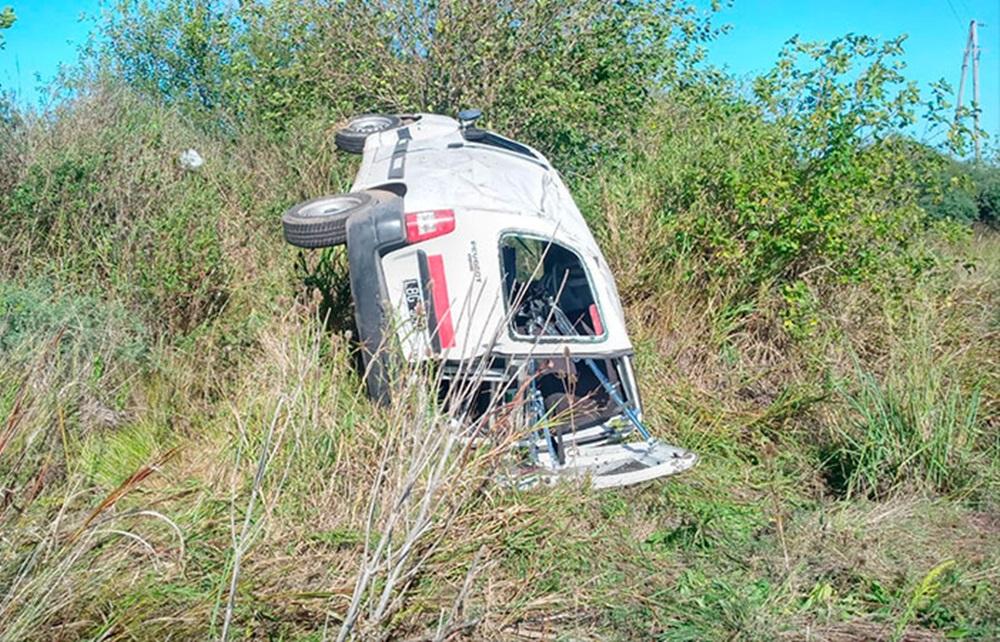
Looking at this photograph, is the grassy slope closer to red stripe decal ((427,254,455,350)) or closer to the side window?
red stripe decal ((427,254,455,350))

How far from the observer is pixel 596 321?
6.09 metres

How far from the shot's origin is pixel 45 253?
707 cm

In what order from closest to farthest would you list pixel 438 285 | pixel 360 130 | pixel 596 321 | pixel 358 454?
pixel 358 454, pixel 438 285, pixel 596 321, pixel 360 130

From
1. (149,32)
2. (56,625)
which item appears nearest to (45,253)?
(56,625)

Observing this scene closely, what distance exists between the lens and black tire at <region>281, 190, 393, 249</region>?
557 cm

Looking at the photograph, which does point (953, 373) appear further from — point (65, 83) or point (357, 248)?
point (65, 83)

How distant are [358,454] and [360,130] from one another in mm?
3449

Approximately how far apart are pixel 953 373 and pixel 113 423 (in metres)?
5.36

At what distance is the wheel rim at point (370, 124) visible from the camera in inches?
283

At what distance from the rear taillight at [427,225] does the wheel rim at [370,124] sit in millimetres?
1835

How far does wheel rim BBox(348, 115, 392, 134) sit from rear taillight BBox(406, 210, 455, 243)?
183 cm

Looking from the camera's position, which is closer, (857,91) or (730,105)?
(857,91)

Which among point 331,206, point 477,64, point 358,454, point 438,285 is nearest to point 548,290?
point 438,285

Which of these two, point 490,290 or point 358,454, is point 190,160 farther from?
point 358,454
